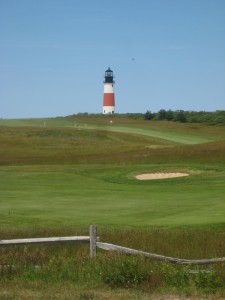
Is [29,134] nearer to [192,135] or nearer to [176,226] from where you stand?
[192,135]

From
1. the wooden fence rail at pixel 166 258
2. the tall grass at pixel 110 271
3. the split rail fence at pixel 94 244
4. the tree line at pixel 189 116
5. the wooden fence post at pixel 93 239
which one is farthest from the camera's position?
the tree line at pixel 189 116

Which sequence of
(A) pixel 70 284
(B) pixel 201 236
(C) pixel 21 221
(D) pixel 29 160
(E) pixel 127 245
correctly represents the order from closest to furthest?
1. (A) pixel 70 284
2. (E) pixel 127 245
3. (B) pixel 201 236
4. (C) pixel 21 221
5. (D) pixel 29 160

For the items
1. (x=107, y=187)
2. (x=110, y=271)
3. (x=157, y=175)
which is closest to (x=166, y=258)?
(x=110, y=271)

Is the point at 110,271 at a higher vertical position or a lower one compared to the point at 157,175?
higher

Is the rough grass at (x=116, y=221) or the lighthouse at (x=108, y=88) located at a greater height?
the lighthouse at (x=108, y=88)

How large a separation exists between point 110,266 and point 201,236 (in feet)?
15.6

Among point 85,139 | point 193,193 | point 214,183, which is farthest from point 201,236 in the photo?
point 85,139

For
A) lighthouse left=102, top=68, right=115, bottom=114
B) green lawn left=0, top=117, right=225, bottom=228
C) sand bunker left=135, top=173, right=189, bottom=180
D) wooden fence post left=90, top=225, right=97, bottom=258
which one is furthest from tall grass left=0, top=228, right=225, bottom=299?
lighthouse left=102, top=68, right=115, bottom=114

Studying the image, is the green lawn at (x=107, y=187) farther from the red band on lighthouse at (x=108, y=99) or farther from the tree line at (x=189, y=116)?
the red band on lighthouse at (x=108, y=99)

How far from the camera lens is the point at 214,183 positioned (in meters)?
34.7

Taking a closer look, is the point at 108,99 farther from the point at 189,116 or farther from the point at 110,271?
the point at 110,271

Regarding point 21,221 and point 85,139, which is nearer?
point 21,221

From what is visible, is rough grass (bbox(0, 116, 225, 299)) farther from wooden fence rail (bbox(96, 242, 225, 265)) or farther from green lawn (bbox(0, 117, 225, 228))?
wooden fence rail (bbox(96, 242, 225, 265))

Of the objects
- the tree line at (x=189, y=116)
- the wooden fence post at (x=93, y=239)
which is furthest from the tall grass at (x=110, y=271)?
the tree line at (x=189, y=116)
